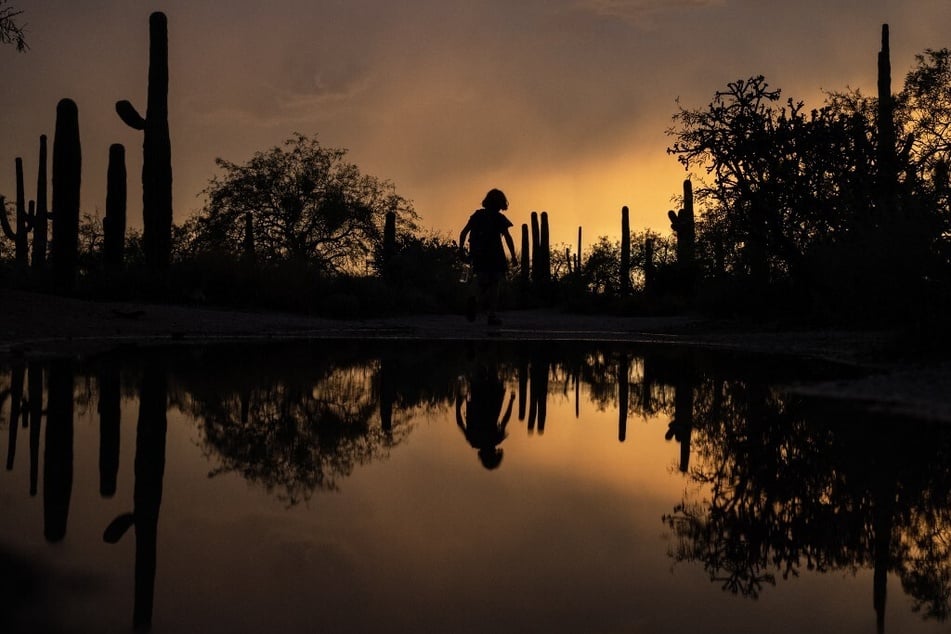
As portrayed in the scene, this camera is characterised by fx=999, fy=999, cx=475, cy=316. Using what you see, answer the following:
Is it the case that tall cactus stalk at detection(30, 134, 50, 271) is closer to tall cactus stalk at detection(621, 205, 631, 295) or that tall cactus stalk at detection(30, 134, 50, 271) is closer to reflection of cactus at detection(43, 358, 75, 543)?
tall cactus stalk at detection(621, 205, 631, 295)

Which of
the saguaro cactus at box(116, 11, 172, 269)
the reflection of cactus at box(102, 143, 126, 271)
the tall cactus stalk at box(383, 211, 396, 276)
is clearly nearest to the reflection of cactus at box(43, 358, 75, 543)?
the saguaro cactus at box(116, 11, 172, 269)

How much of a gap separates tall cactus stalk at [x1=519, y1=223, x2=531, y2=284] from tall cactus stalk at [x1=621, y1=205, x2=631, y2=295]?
4730 mm

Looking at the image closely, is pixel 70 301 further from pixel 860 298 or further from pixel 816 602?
pixel 816 602

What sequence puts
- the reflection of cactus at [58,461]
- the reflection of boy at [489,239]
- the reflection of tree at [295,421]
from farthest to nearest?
the reflection of boy at [489,239] → the reflection of tree at [295,421] → the reflection of cactus at [58,461]

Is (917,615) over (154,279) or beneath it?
beneath

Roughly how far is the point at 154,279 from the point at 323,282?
458cm

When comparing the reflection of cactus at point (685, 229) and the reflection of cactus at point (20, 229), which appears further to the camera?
the reflection of cactus at point (20, 229)

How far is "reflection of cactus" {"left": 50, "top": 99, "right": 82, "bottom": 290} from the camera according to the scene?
2100 cm

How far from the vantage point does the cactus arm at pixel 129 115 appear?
22000 mm

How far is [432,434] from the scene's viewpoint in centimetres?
602

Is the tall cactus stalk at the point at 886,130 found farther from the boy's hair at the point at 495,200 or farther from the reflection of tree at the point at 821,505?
the reflection of tree at the point at 821,505

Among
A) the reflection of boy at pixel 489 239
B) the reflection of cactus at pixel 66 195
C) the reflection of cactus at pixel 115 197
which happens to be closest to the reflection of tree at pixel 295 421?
the reflection of boy at pixel 489 239

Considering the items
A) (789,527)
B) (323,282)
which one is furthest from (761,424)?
(323,282)

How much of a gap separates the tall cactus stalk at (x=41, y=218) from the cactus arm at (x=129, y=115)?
1219cm
